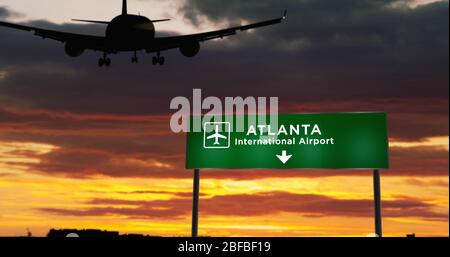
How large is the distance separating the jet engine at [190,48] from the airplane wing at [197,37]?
227mm

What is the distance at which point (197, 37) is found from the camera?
165ft

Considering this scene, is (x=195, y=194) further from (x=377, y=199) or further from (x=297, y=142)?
(x=377, y=199)

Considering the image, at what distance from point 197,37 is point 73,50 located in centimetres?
1088

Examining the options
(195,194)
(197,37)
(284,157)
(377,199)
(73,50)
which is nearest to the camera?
(377,199)

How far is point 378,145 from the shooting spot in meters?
36.3

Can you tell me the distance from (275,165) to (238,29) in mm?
15368

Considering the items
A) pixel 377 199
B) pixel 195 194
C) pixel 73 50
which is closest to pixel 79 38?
pixel 73 50

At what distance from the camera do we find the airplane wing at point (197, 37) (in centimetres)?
4916

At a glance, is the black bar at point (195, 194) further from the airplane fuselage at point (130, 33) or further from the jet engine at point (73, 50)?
the jet engine at point (73, 50)
